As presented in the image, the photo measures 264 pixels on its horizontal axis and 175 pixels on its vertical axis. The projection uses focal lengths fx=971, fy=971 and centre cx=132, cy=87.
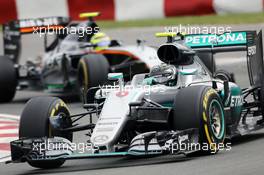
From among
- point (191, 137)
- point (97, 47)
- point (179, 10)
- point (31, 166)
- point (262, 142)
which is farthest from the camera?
Answer: point (179, 10)

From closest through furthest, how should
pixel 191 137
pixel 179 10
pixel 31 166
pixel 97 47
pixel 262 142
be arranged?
1. pixel 191 137
2. pixel 31 166
3. pixel 262 142
4. pixel 97 47
5. pixel 179 10

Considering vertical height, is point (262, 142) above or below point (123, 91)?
below

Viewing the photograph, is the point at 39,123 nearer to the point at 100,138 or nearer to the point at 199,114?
the point at 100,138

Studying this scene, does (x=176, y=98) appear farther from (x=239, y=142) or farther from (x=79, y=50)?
(x=79, y=50)

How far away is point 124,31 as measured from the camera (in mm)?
21000

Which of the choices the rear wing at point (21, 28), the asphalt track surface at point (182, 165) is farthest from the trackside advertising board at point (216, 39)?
the rear wing at point (21, 28)

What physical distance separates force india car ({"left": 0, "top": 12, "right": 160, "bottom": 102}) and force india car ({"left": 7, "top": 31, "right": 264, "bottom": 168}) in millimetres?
5601

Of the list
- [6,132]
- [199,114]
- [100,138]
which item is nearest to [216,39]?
[199,114]

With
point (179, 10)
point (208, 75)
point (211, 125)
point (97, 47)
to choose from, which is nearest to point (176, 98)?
point (211, 125)

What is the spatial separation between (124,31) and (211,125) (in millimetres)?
11304

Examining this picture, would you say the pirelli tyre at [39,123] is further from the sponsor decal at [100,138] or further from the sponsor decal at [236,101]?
the sponsor decal at [236,101]

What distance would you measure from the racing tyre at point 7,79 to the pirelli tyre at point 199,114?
25.9ft

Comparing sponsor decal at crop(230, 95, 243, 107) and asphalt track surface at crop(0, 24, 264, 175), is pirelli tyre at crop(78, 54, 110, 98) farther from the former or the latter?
sponsor decal at crop(230, 95, 243, 107)

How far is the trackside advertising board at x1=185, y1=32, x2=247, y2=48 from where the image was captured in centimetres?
1177
